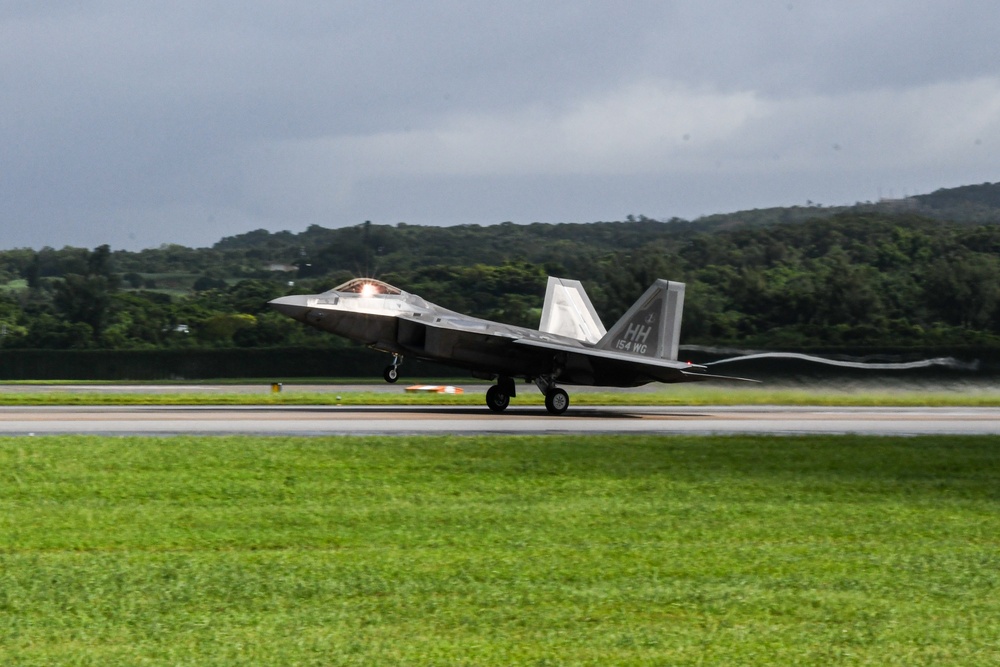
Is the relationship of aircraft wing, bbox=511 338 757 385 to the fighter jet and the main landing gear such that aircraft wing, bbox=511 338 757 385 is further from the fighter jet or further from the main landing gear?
the main landing gear

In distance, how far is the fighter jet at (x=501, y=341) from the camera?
80.7 ft

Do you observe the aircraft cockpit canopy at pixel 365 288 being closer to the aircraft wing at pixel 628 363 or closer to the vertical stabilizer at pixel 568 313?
the aircraft wing at pixel 628 363

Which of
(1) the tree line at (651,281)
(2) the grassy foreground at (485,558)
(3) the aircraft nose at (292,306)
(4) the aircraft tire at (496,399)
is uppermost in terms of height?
(1) the tree line at (651,281)

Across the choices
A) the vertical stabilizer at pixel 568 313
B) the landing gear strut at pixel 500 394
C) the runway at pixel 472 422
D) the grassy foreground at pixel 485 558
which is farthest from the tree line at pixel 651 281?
the grassy foreground at pixel 485 558

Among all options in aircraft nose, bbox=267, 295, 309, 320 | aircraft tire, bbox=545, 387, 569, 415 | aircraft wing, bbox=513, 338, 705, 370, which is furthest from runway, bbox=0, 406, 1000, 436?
aircraft nose, bbox=267, 295, 309, 320

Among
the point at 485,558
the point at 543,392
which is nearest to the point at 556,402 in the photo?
the point at 543,392

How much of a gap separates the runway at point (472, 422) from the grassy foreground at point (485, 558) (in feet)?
13.4

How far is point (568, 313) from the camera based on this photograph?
2973 cm

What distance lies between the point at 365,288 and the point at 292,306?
1.92 metres

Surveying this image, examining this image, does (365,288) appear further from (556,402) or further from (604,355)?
(604,355)

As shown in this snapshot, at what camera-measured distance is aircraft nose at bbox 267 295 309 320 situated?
944 inches

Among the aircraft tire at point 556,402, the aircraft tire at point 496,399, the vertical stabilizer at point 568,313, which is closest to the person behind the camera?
the aircraft tire at point 556,402

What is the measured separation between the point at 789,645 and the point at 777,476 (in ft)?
24.3

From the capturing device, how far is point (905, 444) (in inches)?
679
